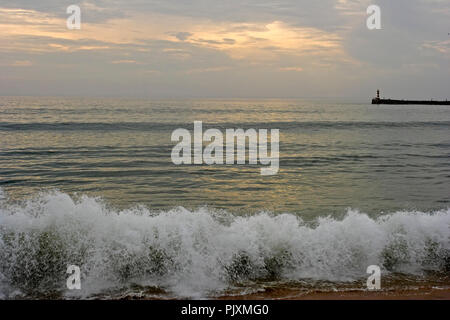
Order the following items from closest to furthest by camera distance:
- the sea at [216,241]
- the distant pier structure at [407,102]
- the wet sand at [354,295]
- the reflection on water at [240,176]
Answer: the wet sand at [354,295] → the sea at [216,241] → the reflection on water at [240,176] → the distant pier structure at [407,102]

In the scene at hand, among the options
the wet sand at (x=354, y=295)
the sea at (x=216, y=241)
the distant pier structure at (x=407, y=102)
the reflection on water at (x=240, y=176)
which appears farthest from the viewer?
the distant pier structure at (x=407, y=102)

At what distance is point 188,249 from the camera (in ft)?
20.1

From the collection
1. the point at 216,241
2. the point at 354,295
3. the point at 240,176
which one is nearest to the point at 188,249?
the point at 216,241

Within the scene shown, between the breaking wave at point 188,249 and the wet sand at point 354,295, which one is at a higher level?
the breaking wave at point 188,249

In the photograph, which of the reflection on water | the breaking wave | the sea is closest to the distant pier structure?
the reflection on water

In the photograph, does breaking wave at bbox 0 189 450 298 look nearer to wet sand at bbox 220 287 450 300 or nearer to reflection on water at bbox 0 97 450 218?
wet sand at bbox 220 287 450 300

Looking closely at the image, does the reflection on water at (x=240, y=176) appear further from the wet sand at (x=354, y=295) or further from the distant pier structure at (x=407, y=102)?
the distant pier structure at (x=407, y=102)

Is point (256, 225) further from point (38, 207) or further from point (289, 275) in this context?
point (38, 207)

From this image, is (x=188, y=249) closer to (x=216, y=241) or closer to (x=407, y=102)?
(x=216, y=241)

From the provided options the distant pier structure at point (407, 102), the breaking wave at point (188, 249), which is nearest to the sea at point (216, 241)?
the breaking wave at point (188, 249)

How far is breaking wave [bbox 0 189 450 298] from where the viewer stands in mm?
5613

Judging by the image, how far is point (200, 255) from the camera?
19.8 feet

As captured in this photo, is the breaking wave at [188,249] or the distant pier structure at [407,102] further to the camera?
the distant pier structure at [407,102]

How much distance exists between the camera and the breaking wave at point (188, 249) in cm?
561
